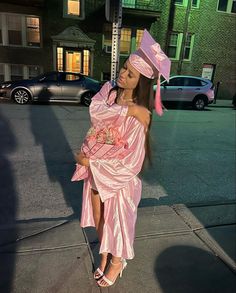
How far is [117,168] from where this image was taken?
1.75 meters

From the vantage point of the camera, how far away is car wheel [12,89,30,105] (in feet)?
34.9

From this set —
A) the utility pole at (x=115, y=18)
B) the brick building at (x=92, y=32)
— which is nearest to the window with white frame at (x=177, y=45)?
the brick building at (x=92, y=32)

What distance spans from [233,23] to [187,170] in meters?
17.4

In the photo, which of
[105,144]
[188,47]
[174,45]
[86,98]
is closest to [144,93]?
[105,144]

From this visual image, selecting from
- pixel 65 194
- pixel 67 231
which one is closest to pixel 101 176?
pixel 67 231

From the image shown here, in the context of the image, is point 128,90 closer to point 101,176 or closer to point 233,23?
point 101,176

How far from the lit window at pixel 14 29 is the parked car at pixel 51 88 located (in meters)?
6.63

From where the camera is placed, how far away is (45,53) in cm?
1677

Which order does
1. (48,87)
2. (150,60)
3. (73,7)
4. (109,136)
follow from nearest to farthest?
(150,60) < (109,136) < (48,87) < (73,7)

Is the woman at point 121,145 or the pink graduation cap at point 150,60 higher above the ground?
the pink graduation cap at point 150,60

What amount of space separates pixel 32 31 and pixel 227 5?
1209 centimetres

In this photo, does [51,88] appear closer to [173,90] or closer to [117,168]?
[173,90]

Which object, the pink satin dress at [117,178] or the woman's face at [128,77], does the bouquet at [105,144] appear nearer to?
the pink satin dress at [117,178]

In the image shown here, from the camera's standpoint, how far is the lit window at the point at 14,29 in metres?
16.2
